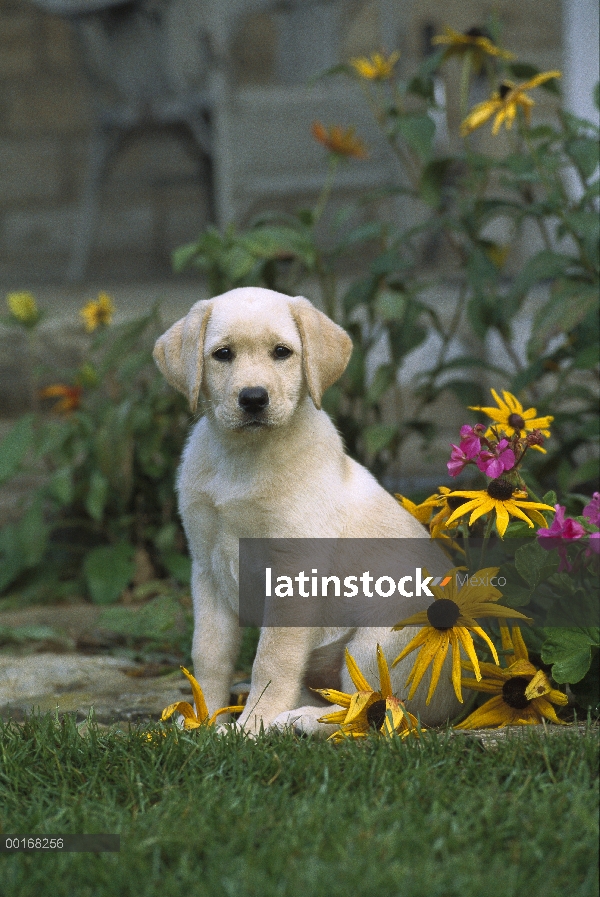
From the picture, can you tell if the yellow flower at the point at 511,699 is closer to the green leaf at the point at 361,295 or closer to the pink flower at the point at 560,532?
the pink flower at the point at 560,532

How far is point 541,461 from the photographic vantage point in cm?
335

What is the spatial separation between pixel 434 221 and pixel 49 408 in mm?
2155

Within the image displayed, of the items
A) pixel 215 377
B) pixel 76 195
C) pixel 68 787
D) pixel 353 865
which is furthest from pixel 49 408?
pixel 76 195

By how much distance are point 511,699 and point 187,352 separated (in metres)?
1.02

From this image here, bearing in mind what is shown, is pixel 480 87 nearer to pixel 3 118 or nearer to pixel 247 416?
pixel 247 416

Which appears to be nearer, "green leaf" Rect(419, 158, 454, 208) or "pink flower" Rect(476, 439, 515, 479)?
"pink flower" Rect(476, 439, 515, 479)

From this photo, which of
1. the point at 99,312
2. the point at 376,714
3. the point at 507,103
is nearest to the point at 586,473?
the point at 507,103

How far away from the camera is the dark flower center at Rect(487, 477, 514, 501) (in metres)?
2.11

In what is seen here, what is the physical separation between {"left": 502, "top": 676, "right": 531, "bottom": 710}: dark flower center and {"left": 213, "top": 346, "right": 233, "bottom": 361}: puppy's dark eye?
92cm

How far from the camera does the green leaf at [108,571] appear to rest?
11.5 ft

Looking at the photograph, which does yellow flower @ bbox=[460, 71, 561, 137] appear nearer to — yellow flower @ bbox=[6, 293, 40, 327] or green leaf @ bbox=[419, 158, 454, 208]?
green leaf @ bbox=[419, 158, 454, 208]

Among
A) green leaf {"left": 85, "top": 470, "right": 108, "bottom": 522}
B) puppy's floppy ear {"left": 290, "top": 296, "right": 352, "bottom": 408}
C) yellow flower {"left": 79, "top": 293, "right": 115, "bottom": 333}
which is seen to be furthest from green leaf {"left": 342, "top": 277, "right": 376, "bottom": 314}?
puppy's floppy ear {"left": 290, "top": 296, "right": 352, "bottom": 408}

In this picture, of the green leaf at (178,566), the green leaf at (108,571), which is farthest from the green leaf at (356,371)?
the green leaf at (108,571)

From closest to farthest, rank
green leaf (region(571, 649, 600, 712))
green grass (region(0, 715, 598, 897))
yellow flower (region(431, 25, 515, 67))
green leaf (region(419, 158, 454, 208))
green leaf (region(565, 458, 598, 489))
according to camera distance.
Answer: green grass (region(0, 715, 598, 897))
green leaf (region(571, 649, 600, 712))
green leaf (region(565, 458, 598, 489))
yellow flower (region(431, 25, 515, 67))
green leaf (region(419, 158, 454, 208))
